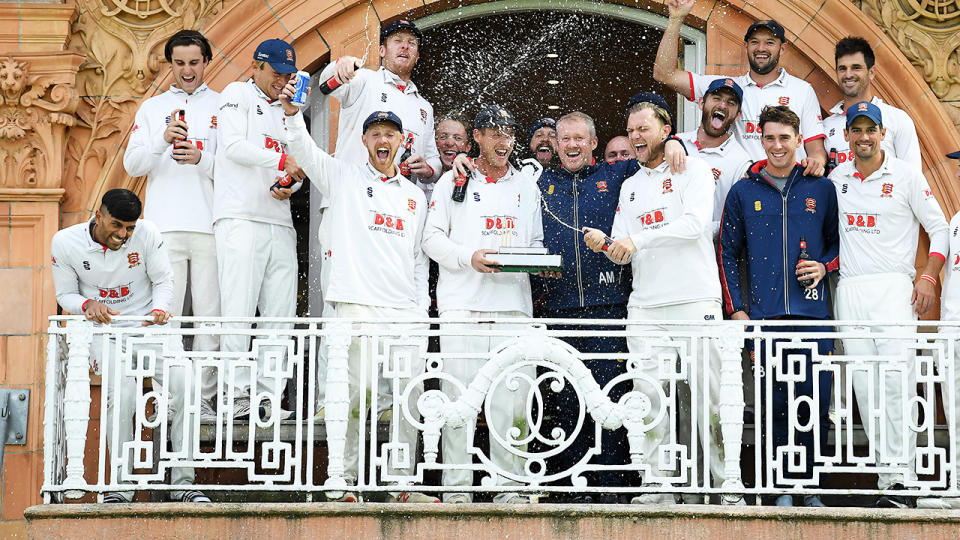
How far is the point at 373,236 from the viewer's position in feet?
31.9

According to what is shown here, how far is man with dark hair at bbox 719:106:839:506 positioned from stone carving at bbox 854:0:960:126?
6.48 feet

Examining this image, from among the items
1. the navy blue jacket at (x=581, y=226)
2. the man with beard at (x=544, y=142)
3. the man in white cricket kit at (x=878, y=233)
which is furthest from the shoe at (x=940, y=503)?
the man with beard at (x=544, y=142)

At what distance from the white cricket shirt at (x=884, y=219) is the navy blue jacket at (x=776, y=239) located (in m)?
0.08

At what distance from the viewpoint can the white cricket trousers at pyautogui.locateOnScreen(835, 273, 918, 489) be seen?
8969mm

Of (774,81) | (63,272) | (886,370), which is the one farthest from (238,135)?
(886,370)

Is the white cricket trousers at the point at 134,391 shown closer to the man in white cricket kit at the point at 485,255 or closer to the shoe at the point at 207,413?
the shoe at the point at 207,413

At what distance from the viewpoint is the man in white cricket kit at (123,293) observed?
9180 mm

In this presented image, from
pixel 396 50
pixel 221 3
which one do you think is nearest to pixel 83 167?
pixel 221 3

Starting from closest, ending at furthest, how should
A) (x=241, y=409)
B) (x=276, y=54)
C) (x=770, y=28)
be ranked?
(x=241, y=409) → (x=276, y=54) → (x=770, y=28)

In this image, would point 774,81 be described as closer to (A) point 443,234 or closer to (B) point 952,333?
(B) point 952,333

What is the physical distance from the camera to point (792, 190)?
9.93 m

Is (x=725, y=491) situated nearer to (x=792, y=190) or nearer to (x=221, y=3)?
(x=792, y=190)

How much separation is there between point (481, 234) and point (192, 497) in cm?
250

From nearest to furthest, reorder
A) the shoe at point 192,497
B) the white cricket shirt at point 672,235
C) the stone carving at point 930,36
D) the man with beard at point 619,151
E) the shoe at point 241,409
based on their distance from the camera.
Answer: the shoe at point 192,497 → the white cricket shirt at point 672,235 → the shoe at point 241,409 → the man with beard at point 619,151 → the stone carving at point 930,36
